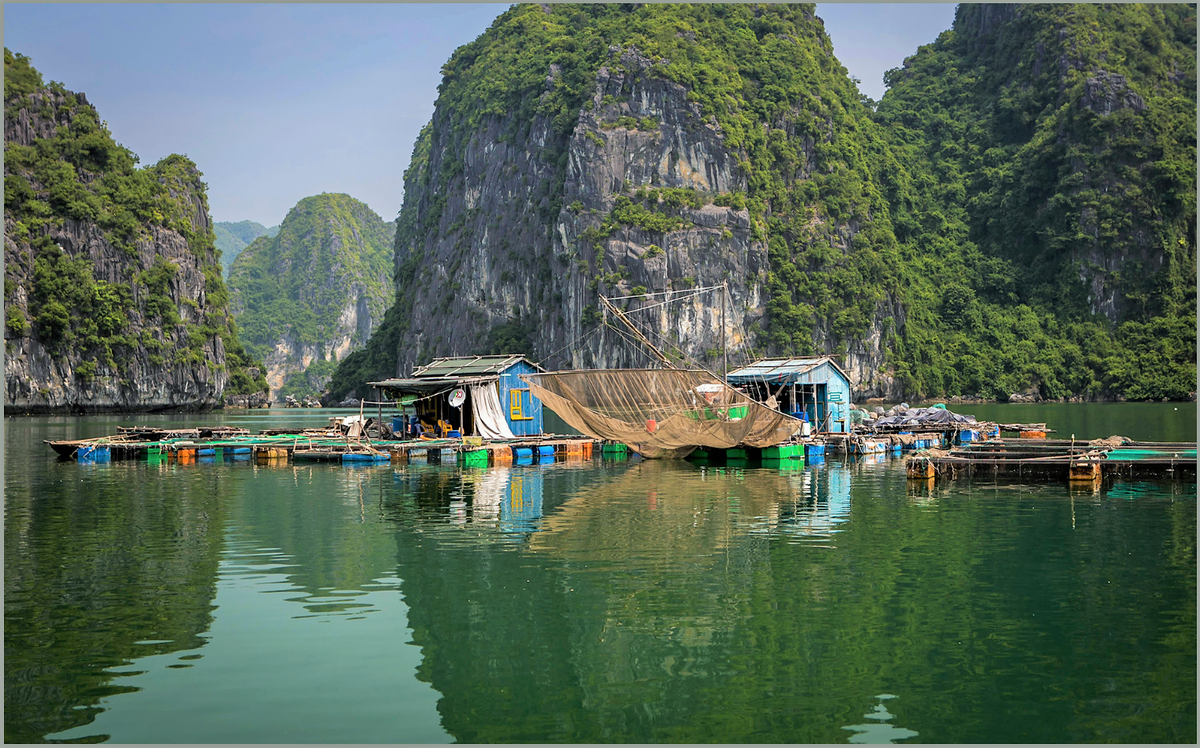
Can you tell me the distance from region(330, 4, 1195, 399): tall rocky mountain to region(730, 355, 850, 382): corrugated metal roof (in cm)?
5501

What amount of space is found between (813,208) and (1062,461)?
96911 mm

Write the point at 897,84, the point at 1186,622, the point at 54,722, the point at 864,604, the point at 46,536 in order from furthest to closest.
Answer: the point at 897,84
the point at 46,536
the point at 864,604
the point at 1186,622
the point at 54,722

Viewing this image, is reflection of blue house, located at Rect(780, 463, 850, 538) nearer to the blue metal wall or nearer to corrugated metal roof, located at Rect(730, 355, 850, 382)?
corrugated metal roof, located at Rect(730, 355, 850, 382)

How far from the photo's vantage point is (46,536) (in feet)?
60.6

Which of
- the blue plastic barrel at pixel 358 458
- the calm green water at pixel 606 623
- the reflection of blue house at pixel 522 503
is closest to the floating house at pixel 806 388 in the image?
the reflection of blue house at pixel 522 503

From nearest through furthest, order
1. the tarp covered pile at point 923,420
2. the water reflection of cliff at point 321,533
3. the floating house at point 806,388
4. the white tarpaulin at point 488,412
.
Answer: the water reflection of cliff at point 321,533 → the white tarpaulin at point 488,412 → the floating house at point 806,388 → the tarp covered pile at point 923,420

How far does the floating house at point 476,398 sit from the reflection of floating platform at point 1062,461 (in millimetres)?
18648

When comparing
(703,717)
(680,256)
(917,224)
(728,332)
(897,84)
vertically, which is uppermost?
(897,84)

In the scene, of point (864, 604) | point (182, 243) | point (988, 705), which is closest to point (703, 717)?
point (988, 705)

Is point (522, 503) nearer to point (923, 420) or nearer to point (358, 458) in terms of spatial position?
point (358, 458)

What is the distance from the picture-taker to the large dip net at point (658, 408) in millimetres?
31078

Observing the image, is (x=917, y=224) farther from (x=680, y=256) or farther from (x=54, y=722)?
(x=54, y=722)

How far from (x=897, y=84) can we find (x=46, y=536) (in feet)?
532

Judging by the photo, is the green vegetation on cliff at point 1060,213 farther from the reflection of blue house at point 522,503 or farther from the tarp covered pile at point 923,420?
the reflection of blue house at point 522,503
